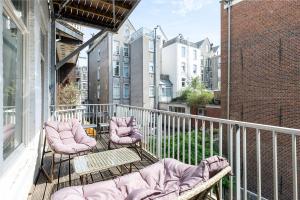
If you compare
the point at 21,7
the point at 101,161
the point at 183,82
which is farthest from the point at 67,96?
the point at 183,82

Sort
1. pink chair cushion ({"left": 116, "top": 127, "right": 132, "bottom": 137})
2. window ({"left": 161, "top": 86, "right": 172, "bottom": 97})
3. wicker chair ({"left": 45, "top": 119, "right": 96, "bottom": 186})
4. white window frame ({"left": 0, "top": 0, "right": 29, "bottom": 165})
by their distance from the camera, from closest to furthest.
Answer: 1. white window frame ({"left": 0, "top": 0, "right": 29, "bottom": 165})
2. wicker chair ({"left": 45, "top": 119, "right": 96, "bottom": 186})
3. pink chair cushion ({"left": 116, "top": 127, "right": 132, "bottom": 137})
4. window ({"left": 161, "top": 86, "right": 172, "bottom": 97})

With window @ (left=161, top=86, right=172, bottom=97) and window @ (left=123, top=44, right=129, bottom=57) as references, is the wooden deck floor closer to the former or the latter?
window @ (left=123, top=44, right=129, bottom=57)

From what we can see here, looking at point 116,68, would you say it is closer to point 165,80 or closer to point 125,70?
point 125,70

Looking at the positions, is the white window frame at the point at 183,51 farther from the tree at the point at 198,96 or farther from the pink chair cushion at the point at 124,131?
the pink chair cushion at the point at 124,131

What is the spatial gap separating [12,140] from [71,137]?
5.47ft

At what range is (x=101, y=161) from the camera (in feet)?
8.52

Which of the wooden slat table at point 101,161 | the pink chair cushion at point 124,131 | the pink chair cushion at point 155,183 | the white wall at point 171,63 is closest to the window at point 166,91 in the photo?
the white wall at point 171,63

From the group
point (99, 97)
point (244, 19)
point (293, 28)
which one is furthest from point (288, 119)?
point (99, 97)

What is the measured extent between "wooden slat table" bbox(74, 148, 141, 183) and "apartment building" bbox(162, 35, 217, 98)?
2128 cm

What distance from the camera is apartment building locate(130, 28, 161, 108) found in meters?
19.8

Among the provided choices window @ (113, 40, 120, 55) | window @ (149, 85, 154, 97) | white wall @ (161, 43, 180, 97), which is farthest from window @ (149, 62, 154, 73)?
white wall @ (161, 43, 180, 97)

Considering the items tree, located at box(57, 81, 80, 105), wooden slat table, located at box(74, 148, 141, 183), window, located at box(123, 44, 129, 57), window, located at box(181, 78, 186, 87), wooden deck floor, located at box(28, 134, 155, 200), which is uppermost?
window, located at box(123, 44, 129, 57)

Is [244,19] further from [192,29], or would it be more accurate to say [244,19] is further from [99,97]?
[192,29]

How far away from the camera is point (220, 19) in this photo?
43.0 feet
